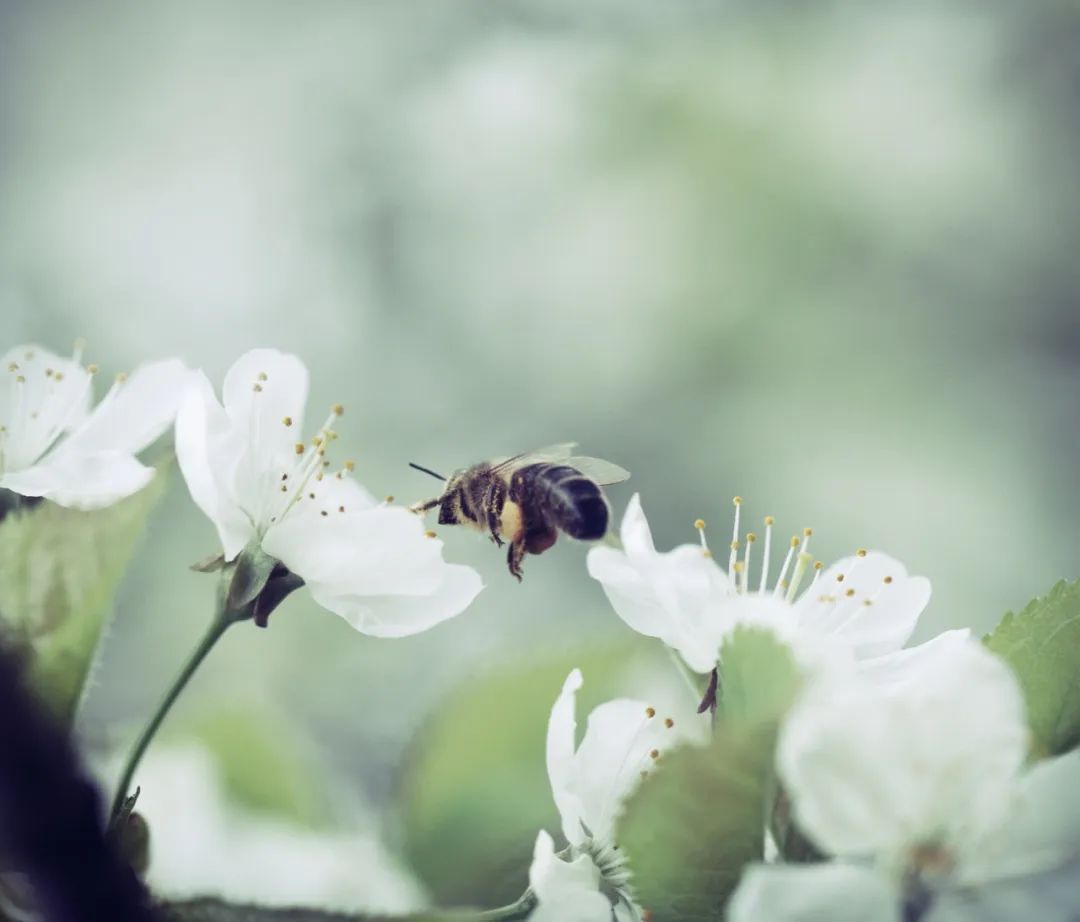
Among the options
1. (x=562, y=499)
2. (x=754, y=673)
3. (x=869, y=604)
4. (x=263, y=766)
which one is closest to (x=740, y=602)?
(x=754, y=673)

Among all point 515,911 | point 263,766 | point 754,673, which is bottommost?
point 263,766

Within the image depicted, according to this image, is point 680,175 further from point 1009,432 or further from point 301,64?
point 301,64

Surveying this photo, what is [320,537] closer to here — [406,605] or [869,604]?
[406,605]

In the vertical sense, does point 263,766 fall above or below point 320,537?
below

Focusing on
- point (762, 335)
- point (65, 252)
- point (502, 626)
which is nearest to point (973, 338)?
point (762, 335)

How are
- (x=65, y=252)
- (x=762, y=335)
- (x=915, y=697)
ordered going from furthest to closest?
1. (x=65, y=252)
2. (x=762, y=335)
3. (x=915, y=697)

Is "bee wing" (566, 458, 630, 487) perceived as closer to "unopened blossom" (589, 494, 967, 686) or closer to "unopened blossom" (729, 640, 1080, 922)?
"unopened blossom" (589, 494, 967, 686)

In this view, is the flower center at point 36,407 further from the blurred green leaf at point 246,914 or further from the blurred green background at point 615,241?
the blurred green background at point 615,241
